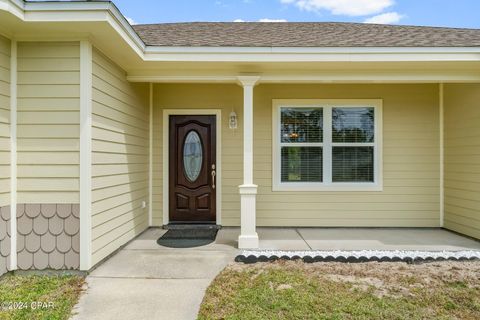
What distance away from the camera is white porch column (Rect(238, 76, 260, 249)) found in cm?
438

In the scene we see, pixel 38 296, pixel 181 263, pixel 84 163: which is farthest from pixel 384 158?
pixel 38 296

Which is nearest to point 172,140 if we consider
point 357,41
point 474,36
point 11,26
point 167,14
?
point 11,26

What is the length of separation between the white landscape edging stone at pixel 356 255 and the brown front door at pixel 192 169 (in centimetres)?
180

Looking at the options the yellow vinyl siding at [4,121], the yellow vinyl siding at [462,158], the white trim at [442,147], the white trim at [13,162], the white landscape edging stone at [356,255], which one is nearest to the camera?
the yellow vinyl siding at [4,121]

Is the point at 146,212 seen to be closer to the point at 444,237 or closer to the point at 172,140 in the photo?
the point at 172,140

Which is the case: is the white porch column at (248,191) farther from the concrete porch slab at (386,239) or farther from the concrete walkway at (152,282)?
the concrete porch slab at (386,239)

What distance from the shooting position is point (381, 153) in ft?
18.6

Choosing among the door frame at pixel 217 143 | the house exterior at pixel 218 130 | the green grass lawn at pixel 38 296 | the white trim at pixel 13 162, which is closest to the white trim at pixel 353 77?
the house exterior at pixel 218 130

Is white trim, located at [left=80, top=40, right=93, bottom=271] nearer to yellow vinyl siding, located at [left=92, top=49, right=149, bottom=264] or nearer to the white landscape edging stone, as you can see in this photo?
yellow vinyl siding, located at [left=92, top=49, right=149, bottom=264]

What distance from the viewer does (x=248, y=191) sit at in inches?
172

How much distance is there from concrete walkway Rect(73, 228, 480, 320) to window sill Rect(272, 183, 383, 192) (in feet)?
2.19

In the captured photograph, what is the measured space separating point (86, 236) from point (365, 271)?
299 cm

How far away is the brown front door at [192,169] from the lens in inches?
226

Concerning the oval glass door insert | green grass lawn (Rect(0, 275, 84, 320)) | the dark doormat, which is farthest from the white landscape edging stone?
the oval glass door insert
